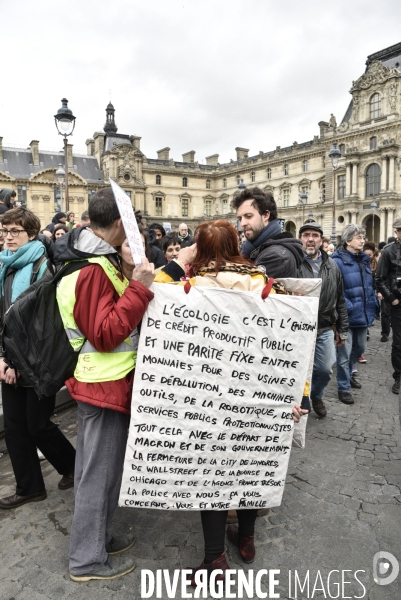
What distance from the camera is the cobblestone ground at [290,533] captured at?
2.34 meters

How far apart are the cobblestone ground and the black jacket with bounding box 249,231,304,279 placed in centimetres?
173

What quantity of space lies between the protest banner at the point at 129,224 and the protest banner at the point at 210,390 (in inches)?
8.7

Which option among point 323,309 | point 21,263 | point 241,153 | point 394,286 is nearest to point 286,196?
point 241,153

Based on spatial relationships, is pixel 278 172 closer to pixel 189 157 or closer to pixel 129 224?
pixel 189 157

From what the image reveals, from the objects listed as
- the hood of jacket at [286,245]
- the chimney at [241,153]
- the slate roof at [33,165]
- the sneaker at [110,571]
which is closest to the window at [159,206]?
the slate roof at [33,165]

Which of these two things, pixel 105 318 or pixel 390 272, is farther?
pixel 390 272

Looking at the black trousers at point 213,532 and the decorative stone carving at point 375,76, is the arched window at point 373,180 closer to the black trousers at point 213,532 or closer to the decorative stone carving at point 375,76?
the decorative stone carving at point 375,76

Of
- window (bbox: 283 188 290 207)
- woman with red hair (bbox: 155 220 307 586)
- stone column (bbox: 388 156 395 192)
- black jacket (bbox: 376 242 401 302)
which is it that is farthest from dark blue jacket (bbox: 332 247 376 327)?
window (bbox: 283 188 290 207)

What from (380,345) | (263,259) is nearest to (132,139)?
(380,345)

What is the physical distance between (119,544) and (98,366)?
1.20 m

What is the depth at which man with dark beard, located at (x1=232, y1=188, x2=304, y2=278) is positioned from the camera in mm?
2940

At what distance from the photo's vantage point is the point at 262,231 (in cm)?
311

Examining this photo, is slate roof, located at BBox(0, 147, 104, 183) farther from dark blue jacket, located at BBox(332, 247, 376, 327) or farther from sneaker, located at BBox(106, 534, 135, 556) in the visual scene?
sneaker, located at BBox(106, 534, 135, 556)

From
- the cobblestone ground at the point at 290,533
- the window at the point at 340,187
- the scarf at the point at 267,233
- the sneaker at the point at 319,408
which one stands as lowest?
the cobblestone ground at the point at 290,533
